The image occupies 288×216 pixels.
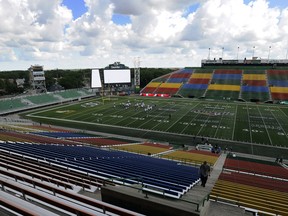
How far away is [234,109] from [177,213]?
166 ft

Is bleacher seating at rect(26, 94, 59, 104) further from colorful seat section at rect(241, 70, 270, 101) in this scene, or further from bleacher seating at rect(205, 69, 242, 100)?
colorful seat section at rect(241, 70, 270, 101)

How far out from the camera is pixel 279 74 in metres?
78.2

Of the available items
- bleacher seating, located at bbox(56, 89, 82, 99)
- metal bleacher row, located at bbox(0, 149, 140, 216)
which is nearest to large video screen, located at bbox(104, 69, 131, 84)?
bleacher seating, located at bbox(56, 89, 82, 99)

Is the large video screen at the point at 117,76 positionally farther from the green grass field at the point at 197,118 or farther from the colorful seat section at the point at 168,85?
the green grass field at the point at 197,118

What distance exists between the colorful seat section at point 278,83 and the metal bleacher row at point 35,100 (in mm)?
56469

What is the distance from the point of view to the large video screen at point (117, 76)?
79375 millimetres

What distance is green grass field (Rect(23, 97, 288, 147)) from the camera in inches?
1379

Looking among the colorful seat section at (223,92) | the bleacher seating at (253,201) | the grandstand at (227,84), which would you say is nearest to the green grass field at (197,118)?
the colorful seat section at (223,92)

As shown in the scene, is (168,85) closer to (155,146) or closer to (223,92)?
(223,92)

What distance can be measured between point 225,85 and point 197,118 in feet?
122

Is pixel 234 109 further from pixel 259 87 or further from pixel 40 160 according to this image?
pixel 40 160

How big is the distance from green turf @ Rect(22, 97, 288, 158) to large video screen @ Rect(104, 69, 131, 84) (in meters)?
22.1

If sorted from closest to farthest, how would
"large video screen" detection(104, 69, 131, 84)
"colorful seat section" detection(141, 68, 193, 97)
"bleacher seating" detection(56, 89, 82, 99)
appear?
"bleacher seating" detection(56, 89, 82, 99) → "colorful seat section" detection(141, 68, 193, 97) → "large video screen" detection(104, 69, 131, 84)

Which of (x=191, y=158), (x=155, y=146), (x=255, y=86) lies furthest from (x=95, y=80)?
(x=191, y=158)
